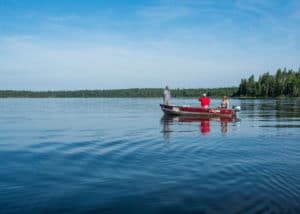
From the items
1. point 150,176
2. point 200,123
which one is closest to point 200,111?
point 200,123

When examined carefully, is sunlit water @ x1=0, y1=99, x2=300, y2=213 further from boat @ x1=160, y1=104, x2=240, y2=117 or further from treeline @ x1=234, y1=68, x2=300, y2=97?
treeline @ x1=234, y1=68, x2=300, y2=97

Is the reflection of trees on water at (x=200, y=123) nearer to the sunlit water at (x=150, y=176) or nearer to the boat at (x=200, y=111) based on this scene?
the boat at (x=200, y=111)

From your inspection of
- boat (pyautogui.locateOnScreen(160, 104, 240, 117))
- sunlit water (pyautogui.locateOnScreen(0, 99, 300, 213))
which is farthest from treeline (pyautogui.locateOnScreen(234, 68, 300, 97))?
sunlit water (pyautogui.locateOnScreen(0, 99, 300, 213))

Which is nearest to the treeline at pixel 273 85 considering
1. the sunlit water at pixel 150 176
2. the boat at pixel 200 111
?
the boat at pixel 200 111

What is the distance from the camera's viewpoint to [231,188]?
31.3 feet

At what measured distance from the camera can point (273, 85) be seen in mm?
158375

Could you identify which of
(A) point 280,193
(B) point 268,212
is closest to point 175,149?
(A) point 280,193

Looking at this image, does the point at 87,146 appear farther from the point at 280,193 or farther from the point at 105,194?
the point at 280,193

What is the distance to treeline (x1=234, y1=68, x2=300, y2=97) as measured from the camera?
15412cm

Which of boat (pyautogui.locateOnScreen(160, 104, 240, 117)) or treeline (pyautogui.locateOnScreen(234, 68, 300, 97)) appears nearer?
boat (pyautogui.locateOnScreen(160, 104, 240, 117))

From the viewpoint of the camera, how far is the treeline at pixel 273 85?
15412 cm

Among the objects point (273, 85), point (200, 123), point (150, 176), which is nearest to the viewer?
point (150, 176)

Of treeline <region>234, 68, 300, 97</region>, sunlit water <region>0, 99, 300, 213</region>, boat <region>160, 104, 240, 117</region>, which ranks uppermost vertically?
treeline <region>234, 68, 300, 97</region>

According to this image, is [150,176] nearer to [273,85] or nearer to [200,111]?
[200,111]
